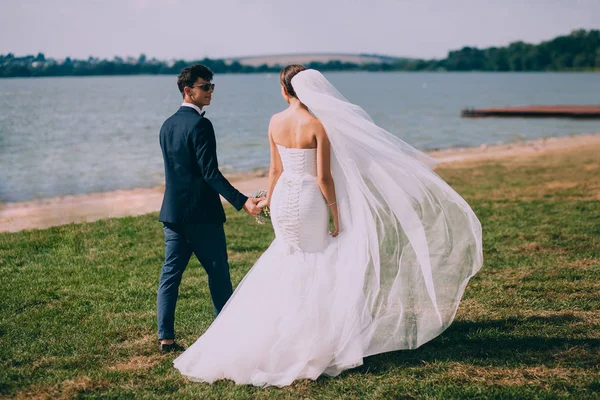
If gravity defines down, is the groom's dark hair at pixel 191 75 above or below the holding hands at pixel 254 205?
above

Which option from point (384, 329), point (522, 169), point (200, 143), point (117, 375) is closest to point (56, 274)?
point (117, 375)

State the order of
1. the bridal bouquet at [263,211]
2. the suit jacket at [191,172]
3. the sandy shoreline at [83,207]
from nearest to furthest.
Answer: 1. the suit jacket at [191,172]
2. the bridal bouquet at [263,211]
3. the sandy shoreline at [83,207]

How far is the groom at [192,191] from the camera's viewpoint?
4906mm

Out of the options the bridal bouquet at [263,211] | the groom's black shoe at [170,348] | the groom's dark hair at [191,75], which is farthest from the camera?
the groom's black shoe at [170,348]

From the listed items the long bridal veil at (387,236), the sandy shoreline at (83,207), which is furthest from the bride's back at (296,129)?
the sandy shoreline at (83,207)

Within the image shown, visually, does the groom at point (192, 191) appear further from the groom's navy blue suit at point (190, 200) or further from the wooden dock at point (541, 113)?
the wooden dock at point (541, 113)

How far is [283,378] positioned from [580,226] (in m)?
6.80

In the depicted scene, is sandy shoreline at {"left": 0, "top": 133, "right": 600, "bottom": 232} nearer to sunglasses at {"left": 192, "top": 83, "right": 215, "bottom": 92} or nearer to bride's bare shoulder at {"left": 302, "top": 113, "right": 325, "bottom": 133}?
sunglasses at {"left": 192, "top": 83, "right": 215, "bottom": 92}

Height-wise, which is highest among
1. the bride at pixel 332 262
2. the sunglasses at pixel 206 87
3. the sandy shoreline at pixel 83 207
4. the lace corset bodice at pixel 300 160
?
the sunglasses at pixel 206 87

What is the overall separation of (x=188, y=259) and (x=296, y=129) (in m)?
1.47

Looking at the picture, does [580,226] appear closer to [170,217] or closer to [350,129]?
[350,129]

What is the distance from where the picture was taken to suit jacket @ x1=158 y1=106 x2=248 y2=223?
4.89 m

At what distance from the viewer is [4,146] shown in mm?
35969

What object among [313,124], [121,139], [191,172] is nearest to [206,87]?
[191,172]
